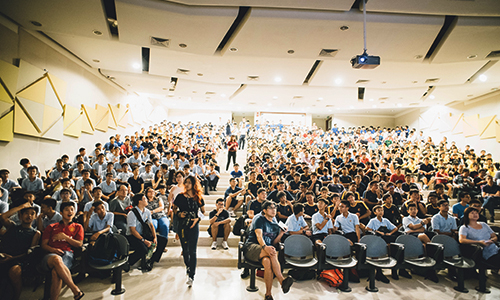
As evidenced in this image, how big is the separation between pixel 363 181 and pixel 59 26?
858 centimetres

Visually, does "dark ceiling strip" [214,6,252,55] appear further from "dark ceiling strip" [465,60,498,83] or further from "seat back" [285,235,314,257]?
"dark ceiling strip" [465,60,498,83]

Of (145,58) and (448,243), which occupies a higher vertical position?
(145,58)

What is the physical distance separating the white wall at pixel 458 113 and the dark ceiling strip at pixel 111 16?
50.4 feet

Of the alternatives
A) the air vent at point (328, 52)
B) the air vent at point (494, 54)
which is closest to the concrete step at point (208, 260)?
the air vent at point (328, 52)

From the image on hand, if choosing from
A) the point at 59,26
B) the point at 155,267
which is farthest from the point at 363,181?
the point at 59,26

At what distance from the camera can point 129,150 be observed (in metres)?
8.92

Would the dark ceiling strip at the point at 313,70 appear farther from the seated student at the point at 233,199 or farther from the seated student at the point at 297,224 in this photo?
the seated student at the point at 297,224

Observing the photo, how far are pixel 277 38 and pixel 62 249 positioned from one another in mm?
6011

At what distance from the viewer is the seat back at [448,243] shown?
400 centimetres

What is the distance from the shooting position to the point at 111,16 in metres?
5.97

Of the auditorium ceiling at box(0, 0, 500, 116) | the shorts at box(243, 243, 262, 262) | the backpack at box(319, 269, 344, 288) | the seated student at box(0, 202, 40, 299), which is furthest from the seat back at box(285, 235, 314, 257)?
the auditorium ceiling at box(0, 0, 500, 116)

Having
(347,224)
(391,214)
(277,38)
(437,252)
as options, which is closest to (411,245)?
(437,252)

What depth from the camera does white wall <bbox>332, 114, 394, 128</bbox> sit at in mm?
21000

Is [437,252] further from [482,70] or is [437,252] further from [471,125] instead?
[471,125]
